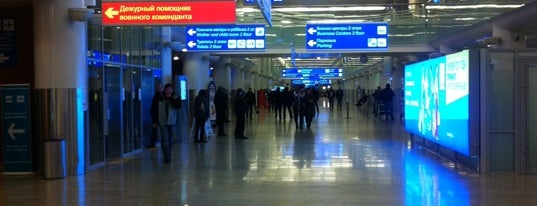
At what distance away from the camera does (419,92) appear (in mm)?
14094

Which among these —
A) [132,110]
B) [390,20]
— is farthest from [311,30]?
[132,110]

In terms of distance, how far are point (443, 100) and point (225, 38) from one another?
9.30m

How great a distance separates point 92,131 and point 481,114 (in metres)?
7.13

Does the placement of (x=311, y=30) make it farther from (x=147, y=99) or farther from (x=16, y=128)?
(x=16, y=128)

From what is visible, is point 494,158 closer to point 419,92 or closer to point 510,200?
point 510,200

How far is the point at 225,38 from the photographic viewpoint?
1947 centimetres

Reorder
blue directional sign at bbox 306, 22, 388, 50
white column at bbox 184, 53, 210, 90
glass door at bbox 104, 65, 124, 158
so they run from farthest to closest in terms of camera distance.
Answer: white column at bbox 184, 53, 210, 90 < blue directional sign at bbox 306, 22, 388, 50 < glass door at bbox 104, 65, 124, 158

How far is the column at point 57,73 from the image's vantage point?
34.2 ft

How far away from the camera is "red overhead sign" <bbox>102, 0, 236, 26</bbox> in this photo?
9742 millimetres

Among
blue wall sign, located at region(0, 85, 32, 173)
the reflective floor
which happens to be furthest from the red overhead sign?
the reflective floor

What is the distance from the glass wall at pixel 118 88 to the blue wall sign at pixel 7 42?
1574 millimetres

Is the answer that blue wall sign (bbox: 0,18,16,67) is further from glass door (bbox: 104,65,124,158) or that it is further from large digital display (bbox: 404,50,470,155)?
large digital display (bbox: 404,50,470,155)

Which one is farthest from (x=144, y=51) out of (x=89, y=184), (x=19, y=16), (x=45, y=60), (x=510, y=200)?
(x=510, y=200)

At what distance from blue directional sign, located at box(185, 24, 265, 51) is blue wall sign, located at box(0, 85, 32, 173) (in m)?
8.53
